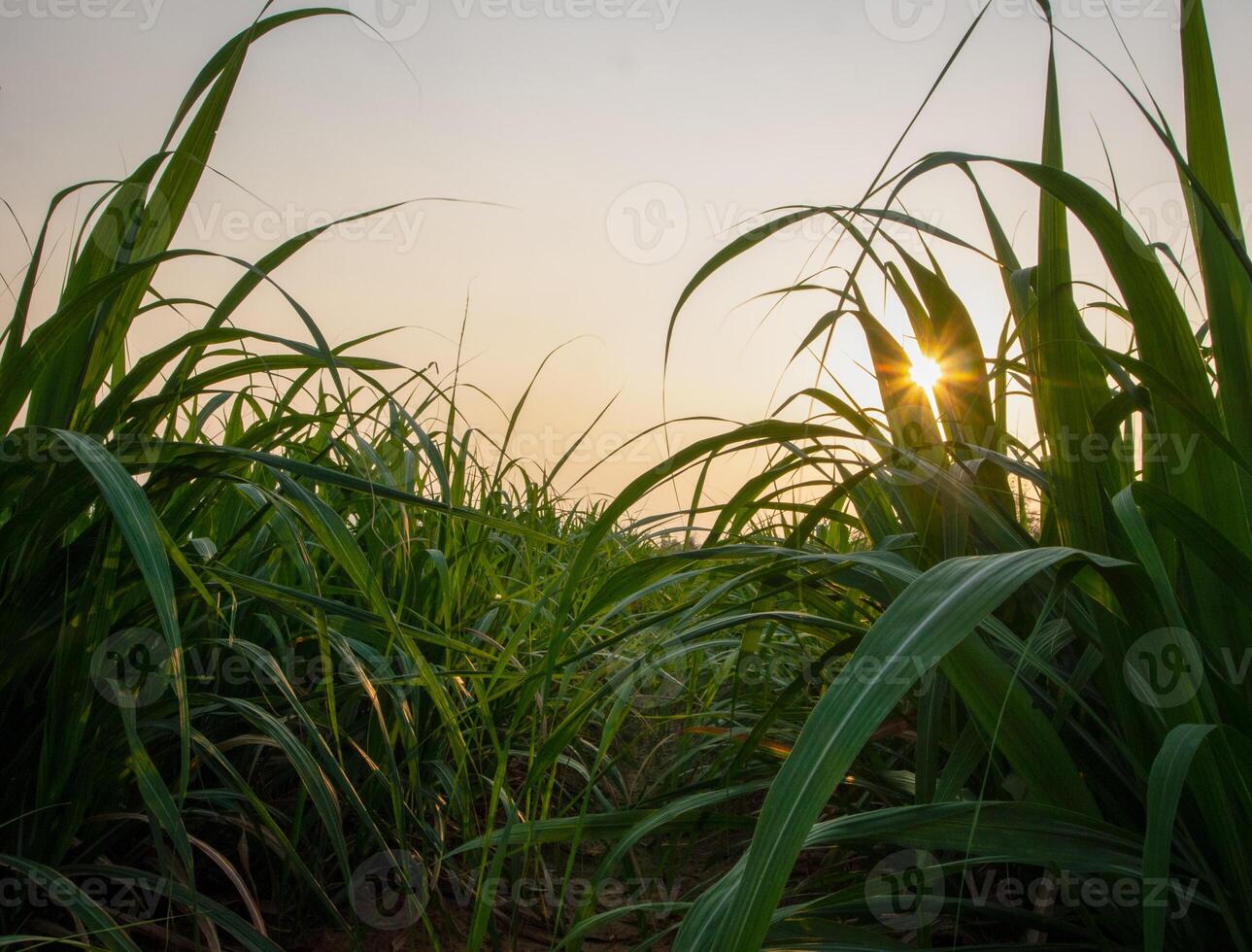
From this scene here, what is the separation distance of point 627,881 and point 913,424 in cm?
69

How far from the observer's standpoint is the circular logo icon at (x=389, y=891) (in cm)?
111

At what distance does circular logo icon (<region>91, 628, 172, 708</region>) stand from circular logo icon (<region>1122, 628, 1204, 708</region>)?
886 mm

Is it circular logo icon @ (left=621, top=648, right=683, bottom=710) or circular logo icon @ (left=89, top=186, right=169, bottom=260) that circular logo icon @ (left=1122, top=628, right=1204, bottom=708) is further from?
circular logo icon @ (left=89, top=186, right=169, bottom=260)

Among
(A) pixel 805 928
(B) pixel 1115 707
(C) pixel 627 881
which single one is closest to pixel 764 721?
(A) pixel 805 928

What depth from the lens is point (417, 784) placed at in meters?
1.25

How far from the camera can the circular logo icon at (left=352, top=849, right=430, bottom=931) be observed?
3.65ft

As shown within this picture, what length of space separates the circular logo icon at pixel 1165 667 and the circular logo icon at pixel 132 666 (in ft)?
2.91

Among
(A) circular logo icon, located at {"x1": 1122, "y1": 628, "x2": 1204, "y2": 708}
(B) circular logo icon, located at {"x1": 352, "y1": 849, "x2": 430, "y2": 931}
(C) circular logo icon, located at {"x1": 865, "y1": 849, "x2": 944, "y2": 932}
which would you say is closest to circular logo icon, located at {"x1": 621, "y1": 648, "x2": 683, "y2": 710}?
(B) circular logo icon, located at {"x1": 352, "y1": 849, "x2": 430, "y2": 931}

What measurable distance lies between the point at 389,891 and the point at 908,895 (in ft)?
2.27

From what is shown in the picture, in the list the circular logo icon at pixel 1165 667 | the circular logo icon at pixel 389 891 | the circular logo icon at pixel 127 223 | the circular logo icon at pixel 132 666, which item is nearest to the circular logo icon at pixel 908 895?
the circular logo icon at pixel 1165 667

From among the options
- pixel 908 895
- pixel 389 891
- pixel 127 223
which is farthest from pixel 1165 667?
pixel 127 223

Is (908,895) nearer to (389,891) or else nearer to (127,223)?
(389,891)

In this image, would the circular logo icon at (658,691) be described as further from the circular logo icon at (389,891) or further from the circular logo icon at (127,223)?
the circular logo icon at (127,223)

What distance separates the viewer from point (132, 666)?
949mm
